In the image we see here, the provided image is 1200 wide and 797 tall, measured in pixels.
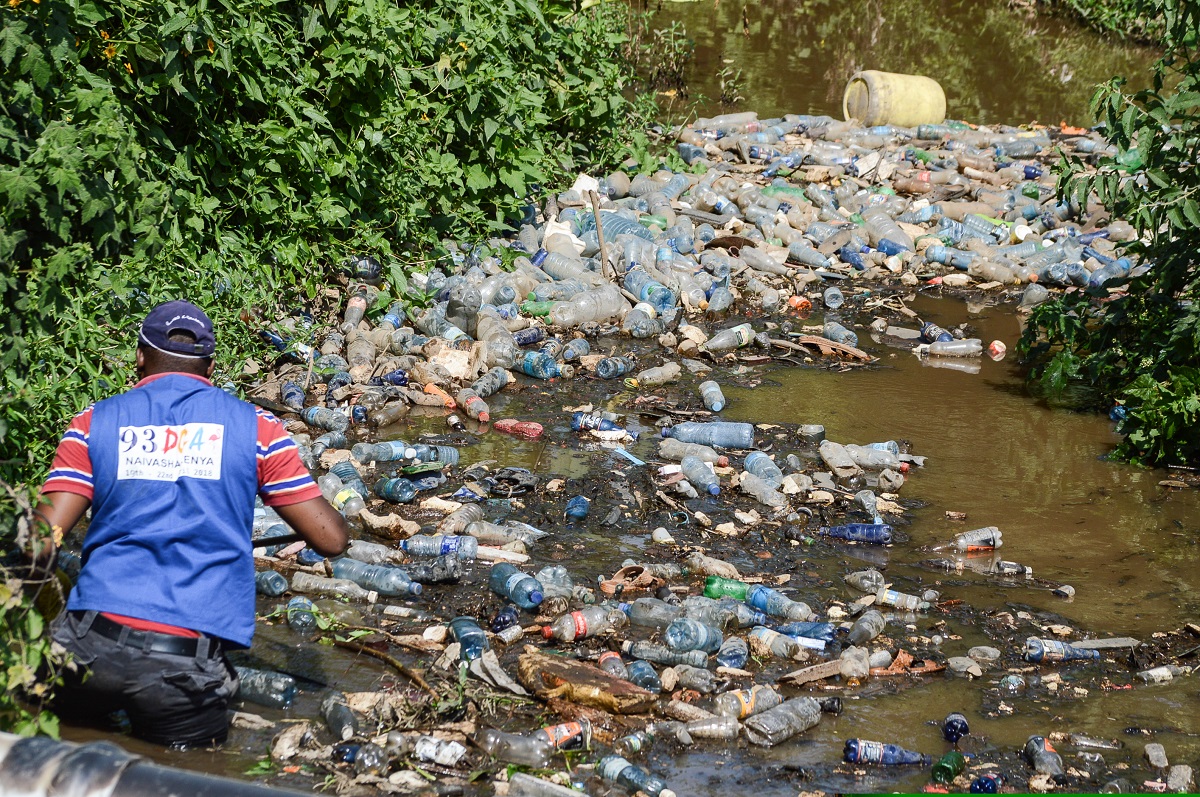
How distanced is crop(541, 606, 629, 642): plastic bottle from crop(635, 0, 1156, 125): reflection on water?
10.6 metres

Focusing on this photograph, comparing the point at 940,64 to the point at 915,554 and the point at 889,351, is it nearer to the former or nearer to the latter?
the point at 889,351

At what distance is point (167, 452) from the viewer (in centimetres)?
307

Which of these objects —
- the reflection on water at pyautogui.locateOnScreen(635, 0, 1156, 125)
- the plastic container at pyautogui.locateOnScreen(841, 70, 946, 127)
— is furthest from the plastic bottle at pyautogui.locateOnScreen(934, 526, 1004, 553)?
the reflection on water at pyautogui.locateOnScreen(635, 0, 1156, 125)

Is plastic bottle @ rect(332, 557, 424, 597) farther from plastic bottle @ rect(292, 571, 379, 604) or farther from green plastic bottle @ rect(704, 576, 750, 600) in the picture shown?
green plastic bottle @ rect(704, 576, 750, 600)

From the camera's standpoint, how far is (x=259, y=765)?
327cm

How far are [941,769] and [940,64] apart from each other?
1652 centimetres

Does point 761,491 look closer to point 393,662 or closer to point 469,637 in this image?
point 469,637

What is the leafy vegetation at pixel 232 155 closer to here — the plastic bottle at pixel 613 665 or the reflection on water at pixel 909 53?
the plastic bottle at pixel 613 665

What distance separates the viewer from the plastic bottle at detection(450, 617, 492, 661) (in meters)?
4.00

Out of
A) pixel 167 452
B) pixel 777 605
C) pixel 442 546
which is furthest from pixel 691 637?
pixel 167 452

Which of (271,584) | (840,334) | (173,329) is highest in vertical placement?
(173,329)

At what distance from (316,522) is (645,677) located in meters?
1.39

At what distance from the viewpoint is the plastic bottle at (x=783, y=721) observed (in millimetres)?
3783

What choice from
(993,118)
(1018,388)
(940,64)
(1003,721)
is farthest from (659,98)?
(1003,721)
